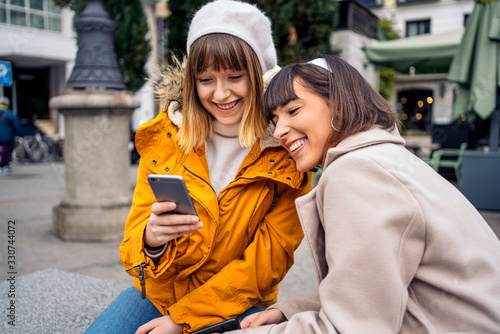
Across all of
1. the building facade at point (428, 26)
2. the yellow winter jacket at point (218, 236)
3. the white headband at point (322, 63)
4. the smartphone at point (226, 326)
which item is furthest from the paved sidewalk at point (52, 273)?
the building facade at point (428, 26)

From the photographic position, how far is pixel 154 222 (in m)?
1.42

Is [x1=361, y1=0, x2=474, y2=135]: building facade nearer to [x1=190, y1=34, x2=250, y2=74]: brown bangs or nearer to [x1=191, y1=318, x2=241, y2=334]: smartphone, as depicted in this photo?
[x1=190, y1=34, x2=250, y2=74]: brown bangs

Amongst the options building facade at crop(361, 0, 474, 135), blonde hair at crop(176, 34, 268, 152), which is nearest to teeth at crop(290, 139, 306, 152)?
blonde hair at crop(176, 34, 268, 152)

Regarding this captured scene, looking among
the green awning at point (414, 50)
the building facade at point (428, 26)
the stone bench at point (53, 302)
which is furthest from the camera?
the building facade at point (428, 26)

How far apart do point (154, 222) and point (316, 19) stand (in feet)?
26.8

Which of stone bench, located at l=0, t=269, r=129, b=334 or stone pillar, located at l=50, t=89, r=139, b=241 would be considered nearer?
stone bench, located at l=0, t=269, r=129, b=334

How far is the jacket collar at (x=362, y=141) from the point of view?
114 cm

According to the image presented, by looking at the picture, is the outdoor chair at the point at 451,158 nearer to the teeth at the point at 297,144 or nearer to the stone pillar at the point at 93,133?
the stone pillar at the point at 93,133

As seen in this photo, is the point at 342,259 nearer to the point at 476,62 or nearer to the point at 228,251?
the point at 228,251

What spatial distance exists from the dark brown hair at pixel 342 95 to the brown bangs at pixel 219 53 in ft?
1.21

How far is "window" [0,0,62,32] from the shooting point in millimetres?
17250

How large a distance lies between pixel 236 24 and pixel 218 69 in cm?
20

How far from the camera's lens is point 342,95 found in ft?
4.25

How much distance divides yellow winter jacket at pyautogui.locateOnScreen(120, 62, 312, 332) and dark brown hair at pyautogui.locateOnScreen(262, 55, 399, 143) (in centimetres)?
38
